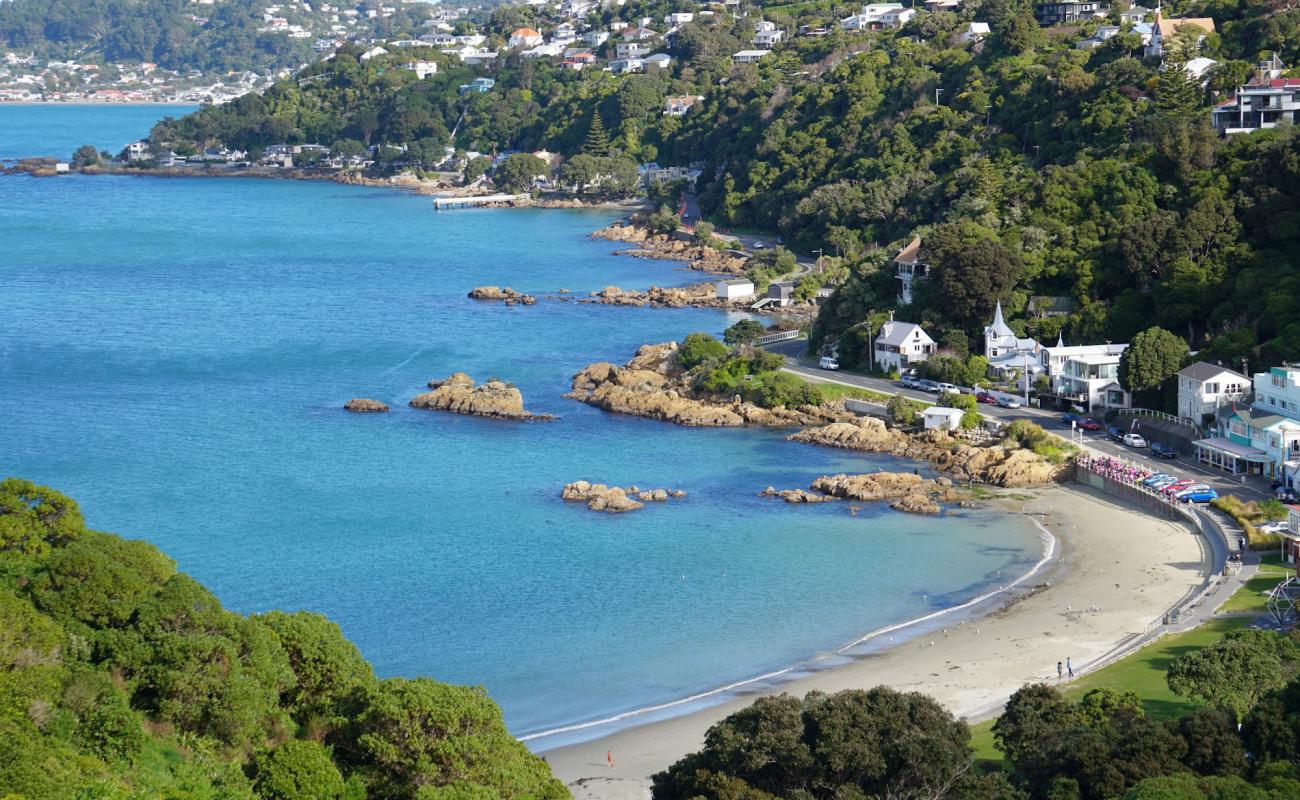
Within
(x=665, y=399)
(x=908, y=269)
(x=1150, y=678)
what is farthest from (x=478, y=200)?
(x=1150, y=678)

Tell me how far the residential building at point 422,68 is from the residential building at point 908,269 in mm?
82700

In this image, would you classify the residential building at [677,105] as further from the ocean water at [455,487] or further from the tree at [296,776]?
the tree at [296,776]

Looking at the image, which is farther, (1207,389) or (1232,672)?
(1207,389)

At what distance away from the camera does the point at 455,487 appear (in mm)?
37344

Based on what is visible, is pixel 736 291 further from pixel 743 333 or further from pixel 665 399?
pixel 665 399

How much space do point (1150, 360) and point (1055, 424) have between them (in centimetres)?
257

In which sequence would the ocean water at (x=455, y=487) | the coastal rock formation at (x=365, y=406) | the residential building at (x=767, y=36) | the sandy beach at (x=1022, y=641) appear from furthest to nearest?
the residential building at (x=767, y=36) < the coastal rock formation at (x=365, y=406) < the ocean water at (x=455, y=487) < the sandy beach at (x=1022, y=641)

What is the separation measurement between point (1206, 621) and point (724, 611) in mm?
7918

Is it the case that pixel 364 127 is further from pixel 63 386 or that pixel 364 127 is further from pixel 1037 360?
pixel 1037 360

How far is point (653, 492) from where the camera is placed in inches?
1410

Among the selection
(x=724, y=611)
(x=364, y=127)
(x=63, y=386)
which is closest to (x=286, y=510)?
(x=724, y=611)

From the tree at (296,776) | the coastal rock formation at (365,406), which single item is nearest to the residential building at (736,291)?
the coastal rock formation at (365,406)

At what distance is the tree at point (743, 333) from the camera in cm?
4816

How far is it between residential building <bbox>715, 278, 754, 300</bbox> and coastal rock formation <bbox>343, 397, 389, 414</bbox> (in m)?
17.9
